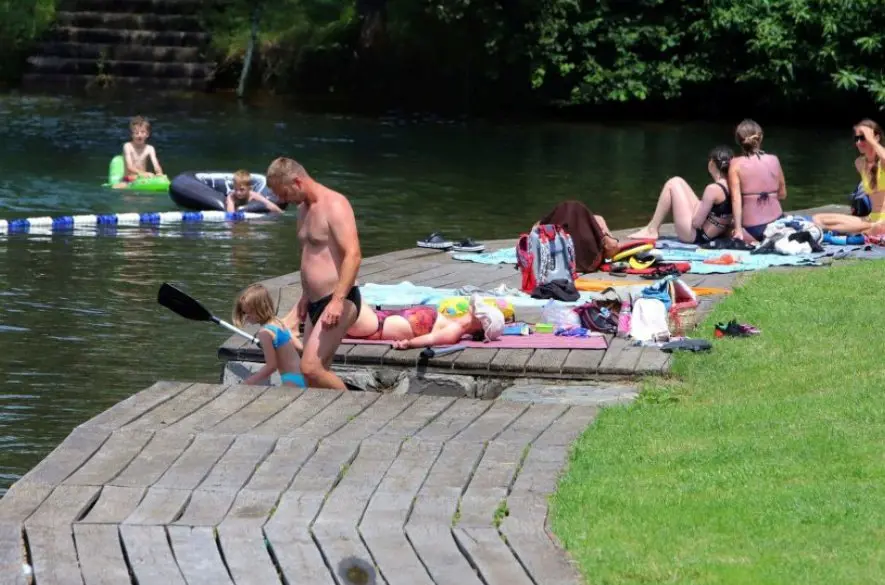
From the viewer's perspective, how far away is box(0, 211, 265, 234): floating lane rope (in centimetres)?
1906

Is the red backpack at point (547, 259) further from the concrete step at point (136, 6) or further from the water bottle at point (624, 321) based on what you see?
the concrete step at point (136, 6)

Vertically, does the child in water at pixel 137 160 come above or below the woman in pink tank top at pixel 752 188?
below

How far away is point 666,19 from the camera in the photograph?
36.4m

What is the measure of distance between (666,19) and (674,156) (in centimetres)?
802

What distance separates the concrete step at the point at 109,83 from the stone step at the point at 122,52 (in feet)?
2.79

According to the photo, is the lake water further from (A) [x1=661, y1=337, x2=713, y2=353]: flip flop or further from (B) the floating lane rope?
(A) [x1=661, y1=337, x2=713, y2=353]: flip flop

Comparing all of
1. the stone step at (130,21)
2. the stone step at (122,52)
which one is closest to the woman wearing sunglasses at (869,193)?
the stone step at (122,52)

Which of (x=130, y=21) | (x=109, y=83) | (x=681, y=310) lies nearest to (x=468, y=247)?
(x=681, y=310)

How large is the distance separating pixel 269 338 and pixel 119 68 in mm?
32434

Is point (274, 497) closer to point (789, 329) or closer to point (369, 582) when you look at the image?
point (369, 582)

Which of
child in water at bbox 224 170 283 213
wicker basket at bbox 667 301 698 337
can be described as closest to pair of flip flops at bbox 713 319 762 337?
wicker basket at bbox 667 301 698 337

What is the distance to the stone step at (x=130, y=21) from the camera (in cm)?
4241

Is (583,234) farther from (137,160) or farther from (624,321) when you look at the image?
(137,160)

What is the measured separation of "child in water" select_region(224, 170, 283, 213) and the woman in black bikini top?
6.49 m
